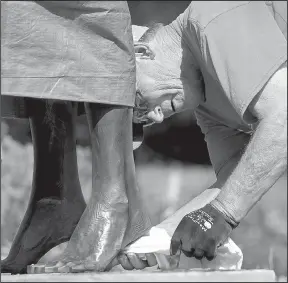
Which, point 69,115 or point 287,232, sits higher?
point 69,115

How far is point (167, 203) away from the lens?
217 inches

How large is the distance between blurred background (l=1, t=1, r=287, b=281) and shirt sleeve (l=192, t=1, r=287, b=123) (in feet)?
5.86

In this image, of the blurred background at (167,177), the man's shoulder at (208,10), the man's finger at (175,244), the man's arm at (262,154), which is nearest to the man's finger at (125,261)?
the man's finger at (175,244)

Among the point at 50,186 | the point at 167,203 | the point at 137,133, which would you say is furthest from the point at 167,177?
the point at 50,186

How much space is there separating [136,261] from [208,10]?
59 cm

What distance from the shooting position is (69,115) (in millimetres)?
2689

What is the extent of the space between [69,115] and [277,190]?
10.3 ft

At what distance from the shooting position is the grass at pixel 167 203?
4957mm

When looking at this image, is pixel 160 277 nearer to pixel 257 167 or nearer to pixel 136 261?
pixel 136 261

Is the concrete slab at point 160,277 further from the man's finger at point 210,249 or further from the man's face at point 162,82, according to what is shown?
the man's face at point 162,82

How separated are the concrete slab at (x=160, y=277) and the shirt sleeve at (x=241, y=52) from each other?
45 centimetres

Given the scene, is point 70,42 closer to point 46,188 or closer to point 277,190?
point 46,188

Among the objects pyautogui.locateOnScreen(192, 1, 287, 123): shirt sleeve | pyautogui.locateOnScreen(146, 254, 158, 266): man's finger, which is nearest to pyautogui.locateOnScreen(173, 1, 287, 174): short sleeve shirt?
pyautogui.locateOnScreen(192, 1, 287, 123): shirt sleeve

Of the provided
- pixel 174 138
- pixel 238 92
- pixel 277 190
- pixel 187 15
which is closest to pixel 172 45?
pixel 187 15
